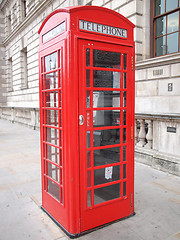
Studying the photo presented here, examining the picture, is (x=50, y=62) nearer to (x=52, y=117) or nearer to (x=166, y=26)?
(x=52, y=117)

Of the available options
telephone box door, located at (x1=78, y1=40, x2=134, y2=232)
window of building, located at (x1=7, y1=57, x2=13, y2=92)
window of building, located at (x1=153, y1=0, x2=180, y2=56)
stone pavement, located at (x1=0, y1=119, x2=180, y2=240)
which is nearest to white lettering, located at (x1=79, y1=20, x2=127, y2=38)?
telephone box door, located at (x1=78, y1=40, x2=134, y2=232)

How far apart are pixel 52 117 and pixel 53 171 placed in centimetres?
76

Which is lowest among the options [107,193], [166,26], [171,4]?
[107,193]

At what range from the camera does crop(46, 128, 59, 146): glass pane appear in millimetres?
2942

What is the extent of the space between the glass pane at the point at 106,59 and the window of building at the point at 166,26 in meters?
3.85

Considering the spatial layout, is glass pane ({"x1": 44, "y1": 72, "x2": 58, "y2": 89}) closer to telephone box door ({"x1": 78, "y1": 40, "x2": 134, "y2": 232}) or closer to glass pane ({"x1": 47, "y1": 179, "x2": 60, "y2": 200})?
telephone box door ({"x1": 78, "y1": 40, "x2": 134, "y2": 232})

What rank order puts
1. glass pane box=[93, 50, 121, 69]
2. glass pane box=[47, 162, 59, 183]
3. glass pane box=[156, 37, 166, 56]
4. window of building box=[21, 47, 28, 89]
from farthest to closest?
window of building box=[21, 47, 28, 89] → glass pane box=[156, 37, 166, 56] → glass pane box=[47, 162, 59, 183] → glass pane box=[93, 50, 121, 69]

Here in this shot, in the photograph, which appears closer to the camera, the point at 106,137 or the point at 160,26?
the point at 106,137

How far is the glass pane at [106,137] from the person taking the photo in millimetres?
2832

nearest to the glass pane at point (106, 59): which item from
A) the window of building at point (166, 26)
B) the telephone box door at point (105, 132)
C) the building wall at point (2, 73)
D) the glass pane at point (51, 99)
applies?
the telephone box door at point (105, 132)

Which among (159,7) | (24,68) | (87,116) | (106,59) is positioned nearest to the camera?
(87,116)

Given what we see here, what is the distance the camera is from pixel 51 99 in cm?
299

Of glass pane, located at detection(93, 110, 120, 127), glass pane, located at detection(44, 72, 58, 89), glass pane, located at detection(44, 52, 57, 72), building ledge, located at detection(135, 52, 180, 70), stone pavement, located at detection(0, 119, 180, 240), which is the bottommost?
stone pavement, located at detection(0, 119, 180, 240)

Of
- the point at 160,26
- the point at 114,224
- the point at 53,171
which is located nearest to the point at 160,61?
the point at 160,26
